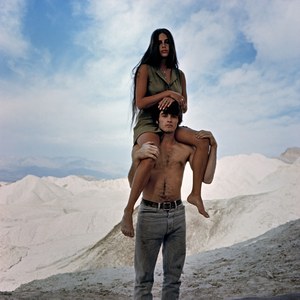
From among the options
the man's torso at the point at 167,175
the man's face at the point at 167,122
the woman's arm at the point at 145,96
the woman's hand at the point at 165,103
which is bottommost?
the man's torso at the point at 167,175

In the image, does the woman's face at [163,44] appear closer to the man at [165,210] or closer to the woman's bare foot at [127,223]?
the man at [165,210]

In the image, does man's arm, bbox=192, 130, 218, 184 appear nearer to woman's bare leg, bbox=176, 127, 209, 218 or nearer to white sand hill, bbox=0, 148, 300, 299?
woman's bare leg, bbox=176, 127, 209, 218

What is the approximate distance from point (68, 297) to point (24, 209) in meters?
12.0

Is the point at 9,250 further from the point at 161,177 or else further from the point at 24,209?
the point at 161,177

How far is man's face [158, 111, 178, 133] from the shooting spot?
2.52 meters

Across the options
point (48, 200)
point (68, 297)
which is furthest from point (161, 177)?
point (48, 200)

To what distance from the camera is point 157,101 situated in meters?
2.55

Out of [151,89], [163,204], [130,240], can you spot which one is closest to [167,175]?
[163,204]

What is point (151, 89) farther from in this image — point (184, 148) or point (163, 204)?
point (163, 204)

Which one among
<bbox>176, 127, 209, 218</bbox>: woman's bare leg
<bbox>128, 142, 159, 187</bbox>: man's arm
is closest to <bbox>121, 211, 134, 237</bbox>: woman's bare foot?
<bbox>128, 142, 159, 187</bbox>: man's arm

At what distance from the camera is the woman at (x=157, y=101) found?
249cm

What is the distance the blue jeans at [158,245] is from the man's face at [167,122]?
1.40ft

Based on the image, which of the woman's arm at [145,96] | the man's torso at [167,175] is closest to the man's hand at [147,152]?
the man's torso at [167,175]

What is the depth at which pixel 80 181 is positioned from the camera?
81.2 ft
